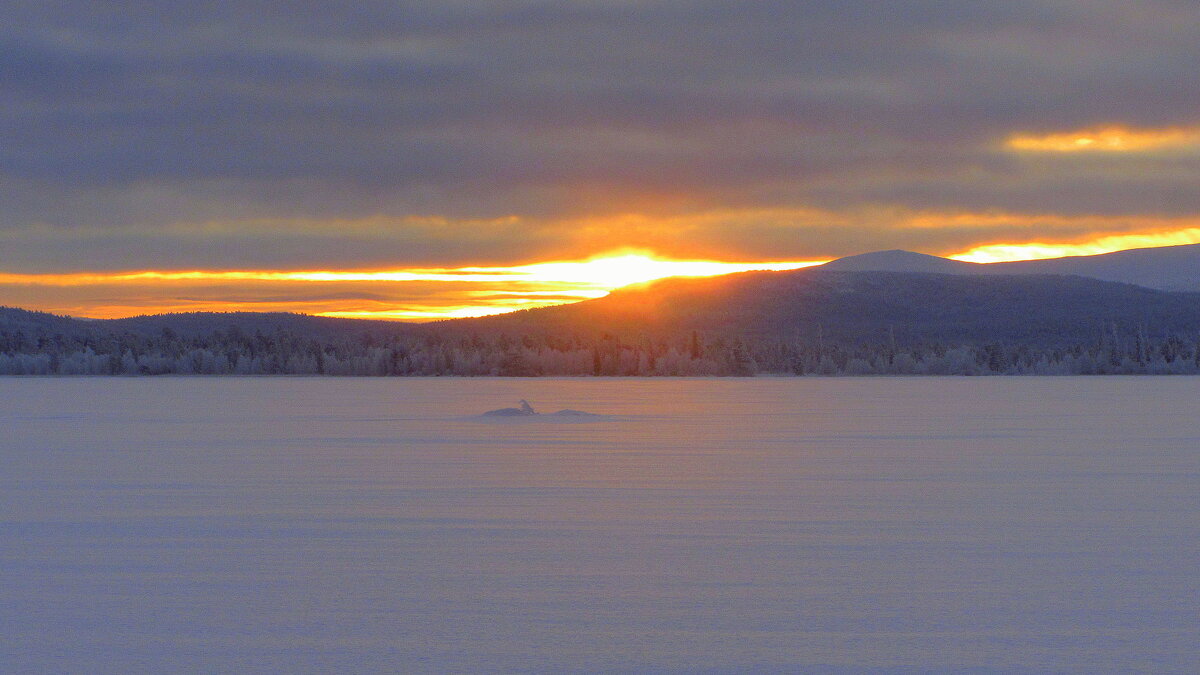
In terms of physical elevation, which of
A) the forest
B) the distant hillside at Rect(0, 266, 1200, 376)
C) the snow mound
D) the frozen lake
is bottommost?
the frozen lake

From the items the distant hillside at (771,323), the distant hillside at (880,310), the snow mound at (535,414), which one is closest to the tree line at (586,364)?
the distant hillside at (771,323)

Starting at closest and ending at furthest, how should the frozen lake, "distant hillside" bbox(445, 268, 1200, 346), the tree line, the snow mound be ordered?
the frozen lake
the snow mound
the tree line
"distant hillside" bbox(445, 268, 1200, 346)

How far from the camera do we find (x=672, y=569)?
335 inches

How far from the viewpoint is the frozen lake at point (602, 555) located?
653 cm

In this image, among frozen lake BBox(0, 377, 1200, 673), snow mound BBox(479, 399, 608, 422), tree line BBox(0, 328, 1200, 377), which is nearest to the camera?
frozen lake BBox(0, 377, 1200, 673)

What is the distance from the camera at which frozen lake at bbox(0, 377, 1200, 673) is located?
6.53 meters

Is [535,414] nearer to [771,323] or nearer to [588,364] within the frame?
[588,364]

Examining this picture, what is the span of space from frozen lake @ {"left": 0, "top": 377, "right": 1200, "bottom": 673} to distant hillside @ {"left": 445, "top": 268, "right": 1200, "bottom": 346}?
361 feet

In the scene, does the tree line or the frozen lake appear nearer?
the frozen lake

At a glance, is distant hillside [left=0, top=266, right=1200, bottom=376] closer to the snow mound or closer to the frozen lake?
the snow mound

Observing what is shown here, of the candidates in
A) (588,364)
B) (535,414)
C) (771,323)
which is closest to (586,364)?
(588,364)

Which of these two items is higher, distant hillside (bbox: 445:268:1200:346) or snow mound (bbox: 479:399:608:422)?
distant hillside (bbox: 445:268:1200:346)

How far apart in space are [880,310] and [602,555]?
13319cm

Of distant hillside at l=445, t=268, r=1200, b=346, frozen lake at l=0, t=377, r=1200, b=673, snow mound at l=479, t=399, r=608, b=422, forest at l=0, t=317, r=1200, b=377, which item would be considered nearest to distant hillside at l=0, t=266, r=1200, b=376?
distant hillside at l=445, t=268, r=1200, b=346
